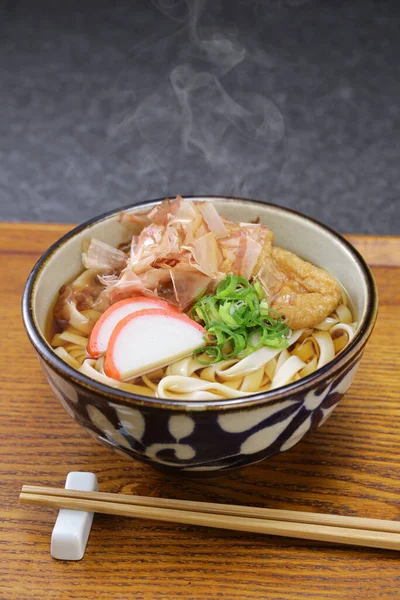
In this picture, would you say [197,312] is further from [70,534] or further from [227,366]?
[70,534]

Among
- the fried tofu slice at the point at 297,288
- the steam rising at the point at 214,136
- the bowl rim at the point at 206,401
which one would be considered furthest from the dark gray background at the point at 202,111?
the bowl rim at the point at 206,401

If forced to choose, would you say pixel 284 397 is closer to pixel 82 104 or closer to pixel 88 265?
pixel 88 265

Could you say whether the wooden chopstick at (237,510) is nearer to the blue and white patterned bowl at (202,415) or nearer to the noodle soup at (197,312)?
the blue and white patterned bowl at (202,415)

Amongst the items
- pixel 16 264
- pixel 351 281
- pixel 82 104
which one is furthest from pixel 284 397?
pixel 82 104

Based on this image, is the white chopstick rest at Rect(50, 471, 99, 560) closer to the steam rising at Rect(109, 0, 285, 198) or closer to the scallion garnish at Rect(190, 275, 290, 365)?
the scallion garnish at Rect(190, 275, 290, 365)

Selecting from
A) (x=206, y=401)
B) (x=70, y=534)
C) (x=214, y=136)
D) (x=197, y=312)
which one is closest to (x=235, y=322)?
(x=197, y=312)
